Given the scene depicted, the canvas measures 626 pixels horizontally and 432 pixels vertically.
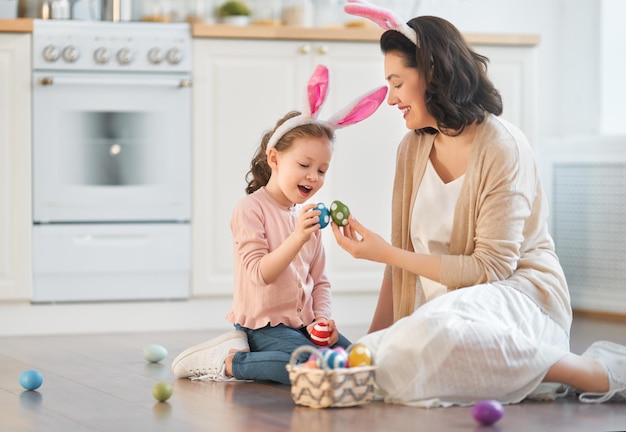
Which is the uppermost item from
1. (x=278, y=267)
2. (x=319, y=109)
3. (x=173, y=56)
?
(x=173, y=56)

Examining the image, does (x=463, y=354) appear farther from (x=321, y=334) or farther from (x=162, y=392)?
(x=162, y=392)

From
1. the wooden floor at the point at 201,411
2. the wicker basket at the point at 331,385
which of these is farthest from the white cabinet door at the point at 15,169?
the wicker basket at the point at 331,385

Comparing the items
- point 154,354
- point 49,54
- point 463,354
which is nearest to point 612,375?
point 463,354

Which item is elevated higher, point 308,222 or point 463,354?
point 308,222

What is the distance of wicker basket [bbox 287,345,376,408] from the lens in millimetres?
2146

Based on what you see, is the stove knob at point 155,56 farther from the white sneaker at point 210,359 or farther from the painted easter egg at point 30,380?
the painted easter egg at point 30,380

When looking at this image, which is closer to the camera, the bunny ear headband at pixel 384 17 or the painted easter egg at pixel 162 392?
the painted easter egg at pixel 162 392

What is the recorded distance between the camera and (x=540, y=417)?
213 cm

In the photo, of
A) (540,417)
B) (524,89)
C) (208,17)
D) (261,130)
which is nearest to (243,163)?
(261,130)

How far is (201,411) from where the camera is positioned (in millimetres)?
2193

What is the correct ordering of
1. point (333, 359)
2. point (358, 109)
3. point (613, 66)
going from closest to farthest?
1. point (333, 359)
2. point (358, 109)
3. point (613, 66)

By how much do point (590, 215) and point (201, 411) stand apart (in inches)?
96.7

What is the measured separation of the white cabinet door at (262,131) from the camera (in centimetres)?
379

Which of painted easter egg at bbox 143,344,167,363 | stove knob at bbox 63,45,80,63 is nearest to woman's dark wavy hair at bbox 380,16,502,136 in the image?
painted easter egg at bbox 143,344,167,363
